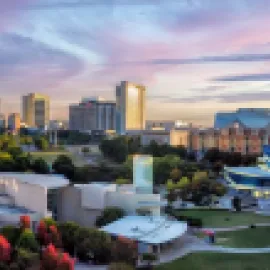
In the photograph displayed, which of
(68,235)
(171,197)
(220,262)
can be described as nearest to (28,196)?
(68,235)

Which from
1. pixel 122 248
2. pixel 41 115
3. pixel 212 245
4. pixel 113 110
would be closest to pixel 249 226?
pixel 212 245

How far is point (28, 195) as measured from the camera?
17.2 m

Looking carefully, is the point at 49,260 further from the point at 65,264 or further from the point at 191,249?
the point at 191,249

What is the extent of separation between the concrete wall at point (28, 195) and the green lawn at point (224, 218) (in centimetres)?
568

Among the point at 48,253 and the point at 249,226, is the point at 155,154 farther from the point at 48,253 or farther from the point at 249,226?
the point at 48,253

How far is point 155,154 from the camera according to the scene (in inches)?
1630

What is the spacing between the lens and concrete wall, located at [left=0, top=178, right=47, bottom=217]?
647 inches

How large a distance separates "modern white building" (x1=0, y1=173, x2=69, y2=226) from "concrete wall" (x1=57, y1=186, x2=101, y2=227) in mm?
228

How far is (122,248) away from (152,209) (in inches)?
181

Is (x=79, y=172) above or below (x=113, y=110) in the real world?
below

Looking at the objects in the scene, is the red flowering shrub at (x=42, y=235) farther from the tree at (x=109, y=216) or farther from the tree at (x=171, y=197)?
the tree at (x=171, y=197)

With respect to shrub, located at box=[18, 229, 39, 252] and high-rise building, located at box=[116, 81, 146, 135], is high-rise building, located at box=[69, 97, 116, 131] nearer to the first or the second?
high-rise building, located at box=[116, 81, 146, 135]

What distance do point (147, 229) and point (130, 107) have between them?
69.4 metres

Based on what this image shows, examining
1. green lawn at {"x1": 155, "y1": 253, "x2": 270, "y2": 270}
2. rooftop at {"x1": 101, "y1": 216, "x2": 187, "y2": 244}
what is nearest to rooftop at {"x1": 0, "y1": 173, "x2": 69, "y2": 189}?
rooftop at {"x1": 101, "y1": 216, "x2": 187, "y2": 244}
